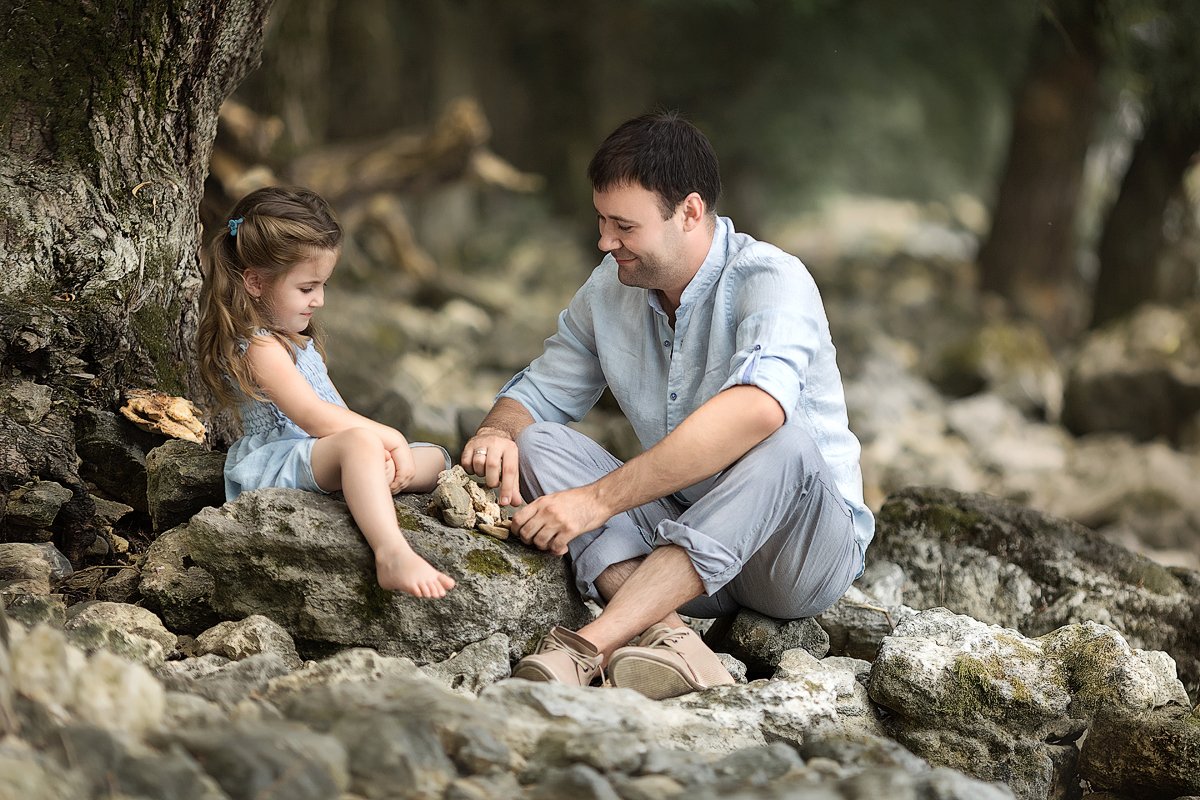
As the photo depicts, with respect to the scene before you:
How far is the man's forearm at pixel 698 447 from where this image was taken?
10.6 feet

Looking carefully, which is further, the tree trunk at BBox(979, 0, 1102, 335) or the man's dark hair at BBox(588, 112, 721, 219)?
the tree trunk at BBox(979, 0, 1102, 335)

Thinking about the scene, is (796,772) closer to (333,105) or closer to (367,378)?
(367,378)

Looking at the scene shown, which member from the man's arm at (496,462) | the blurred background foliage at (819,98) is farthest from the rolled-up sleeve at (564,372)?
the blurred background foliage at (819,98)

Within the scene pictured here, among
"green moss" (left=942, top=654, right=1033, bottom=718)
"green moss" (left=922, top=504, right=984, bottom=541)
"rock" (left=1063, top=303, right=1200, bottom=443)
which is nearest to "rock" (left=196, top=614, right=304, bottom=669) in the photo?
"green moss" (left=942, top=654, right=1033, bottom=718)

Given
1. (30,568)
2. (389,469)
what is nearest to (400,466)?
(389,469)

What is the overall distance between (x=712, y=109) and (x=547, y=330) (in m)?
4.79

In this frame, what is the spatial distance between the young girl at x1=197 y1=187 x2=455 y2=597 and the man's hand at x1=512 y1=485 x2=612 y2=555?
1.17 feet

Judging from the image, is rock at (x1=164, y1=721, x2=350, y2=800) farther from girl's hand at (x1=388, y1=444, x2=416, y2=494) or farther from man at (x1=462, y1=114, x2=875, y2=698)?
girl's hand at (x1=388, y1=444, x2=416, y2=494)

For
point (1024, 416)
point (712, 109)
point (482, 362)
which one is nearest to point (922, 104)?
point (712, 109)

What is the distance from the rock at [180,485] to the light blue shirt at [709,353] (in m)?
0.89

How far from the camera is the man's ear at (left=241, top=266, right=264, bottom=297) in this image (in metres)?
3.48

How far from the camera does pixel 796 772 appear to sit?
2520 millimetres

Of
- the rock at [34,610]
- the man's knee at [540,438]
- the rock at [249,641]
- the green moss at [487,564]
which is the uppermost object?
the man's knee at [540,438]

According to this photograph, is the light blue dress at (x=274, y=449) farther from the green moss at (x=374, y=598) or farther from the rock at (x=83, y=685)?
the rock at (x=83, y=685)
